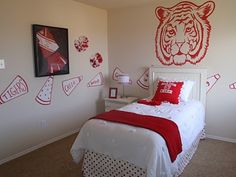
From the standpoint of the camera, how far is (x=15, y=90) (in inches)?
117

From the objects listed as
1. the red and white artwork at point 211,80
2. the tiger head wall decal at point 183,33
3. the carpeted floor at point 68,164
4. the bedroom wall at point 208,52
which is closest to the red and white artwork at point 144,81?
the bedroom wall at point 208,52

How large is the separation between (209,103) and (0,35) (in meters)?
3.28

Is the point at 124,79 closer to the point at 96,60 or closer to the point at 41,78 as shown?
the point at 96,60

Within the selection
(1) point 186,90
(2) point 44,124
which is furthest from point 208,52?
(2) point 44,124

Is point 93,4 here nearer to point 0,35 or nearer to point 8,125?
point 0,35

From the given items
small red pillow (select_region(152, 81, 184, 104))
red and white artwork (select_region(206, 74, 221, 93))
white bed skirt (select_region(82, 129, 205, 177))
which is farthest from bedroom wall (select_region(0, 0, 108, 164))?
red and white artwork (select_region(206, 74, 221, 93))

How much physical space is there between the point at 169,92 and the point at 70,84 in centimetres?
171

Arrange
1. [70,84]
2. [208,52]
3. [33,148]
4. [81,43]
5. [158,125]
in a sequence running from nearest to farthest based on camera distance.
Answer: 1. [158,125]
2. [33,148]
3. [208,52]
4. [70,84]
5. [81,43]

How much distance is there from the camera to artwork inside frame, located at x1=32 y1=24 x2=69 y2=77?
3.21 meters

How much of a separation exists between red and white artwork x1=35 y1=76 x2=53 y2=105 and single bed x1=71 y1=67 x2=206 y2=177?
117 cm

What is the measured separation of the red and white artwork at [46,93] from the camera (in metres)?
3.35

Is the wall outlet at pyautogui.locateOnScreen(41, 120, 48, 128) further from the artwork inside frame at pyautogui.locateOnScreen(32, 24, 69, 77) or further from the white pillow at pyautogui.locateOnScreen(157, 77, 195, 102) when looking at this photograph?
the white pillow at pyautogui.locateOnScreen(157, 77, 195, 102)

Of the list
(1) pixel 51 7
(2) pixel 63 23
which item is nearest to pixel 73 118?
(2) pixel 63 23

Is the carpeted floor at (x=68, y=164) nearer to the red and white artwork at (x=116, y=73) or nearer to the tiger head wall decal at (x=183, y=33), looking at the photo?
the tiger head wall decal at (x=183, y=33)
